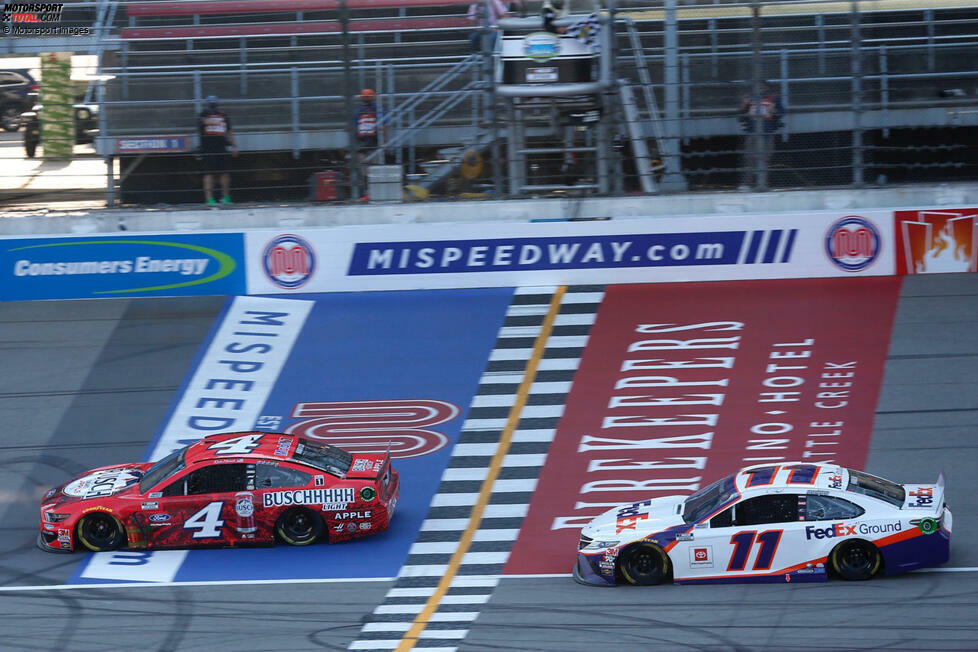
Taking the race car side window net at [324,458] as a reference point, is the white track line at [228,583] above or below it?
below

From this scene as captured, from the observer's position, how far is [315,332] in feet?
52.7

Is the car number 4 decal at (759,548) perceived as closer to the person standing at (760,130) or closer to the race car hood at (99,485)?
the race car hood at (99,485)

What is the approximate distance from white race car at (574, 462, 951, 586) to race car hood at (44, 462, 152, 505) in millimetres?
4529

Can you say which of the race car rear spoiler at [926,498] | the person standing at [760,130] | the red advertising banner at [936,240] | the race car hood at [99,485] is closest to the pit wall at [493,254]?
the red advertising banner at [936,240]

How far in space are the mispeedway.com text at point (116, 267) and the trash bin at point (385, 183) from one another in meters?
2.73

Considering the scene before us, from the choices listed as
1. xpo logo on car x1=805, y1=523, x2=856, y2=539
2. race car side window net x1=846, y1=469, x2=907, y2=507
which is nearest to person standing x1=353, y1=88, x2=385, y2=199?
race car side window net x1=846, y1=469, x2=907, y2=507

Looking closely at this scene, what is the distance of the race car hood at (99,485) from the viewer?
11609 millimetres

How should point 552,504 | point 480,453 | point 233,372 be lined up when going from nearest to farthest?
point 552,504 → point 480,453 → point 233,372

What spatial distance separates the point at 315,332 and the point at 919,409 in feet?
24.3

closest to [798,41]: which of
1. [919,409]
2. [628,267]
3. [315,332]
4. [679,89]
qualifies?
[679,89]

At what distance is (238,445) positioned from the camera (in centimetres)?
1162

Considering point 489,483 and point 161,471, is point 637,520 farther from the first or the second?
point 161,471

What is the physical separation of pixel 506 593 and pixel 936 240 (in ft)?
29.5

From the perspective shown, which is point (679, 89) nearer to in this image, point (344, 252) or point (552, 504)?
point (344, 252)
